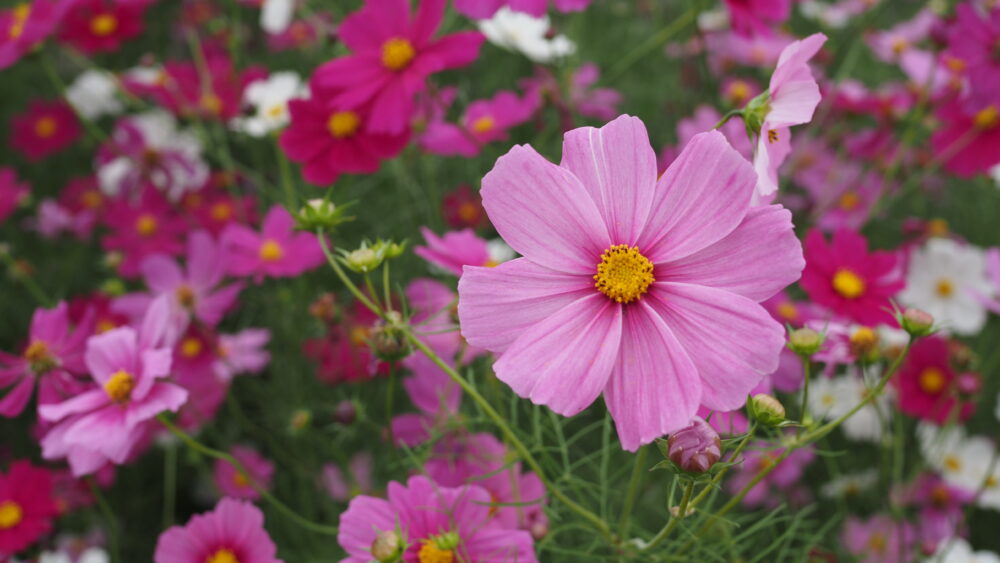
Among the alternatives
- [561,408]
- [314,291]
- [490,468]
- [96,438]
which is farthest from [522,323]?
[314,291]

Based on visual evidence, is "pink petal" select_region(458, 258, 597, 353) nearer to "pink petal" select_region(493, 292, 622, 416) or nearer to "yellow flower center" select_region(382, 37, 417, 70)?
"pink petal" select_region(493, 292, 622, 416)

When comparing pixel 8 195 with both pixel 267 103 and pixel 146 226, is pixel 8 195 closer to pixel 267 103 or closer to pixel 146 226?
pixel 146 226

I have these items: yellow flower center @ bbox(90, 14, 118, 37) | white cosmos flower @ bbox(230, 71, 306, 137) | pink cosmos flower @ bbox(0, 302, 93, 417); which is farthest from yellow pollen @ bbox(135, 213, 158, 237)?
pink cosmos flower @ bbox(0, 302, 93, 417)

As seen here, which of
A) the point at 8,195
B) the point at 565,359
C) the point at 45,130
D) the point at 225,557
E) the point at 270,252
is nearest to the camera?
the point at 565,359

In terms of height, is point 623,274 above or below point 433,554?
above

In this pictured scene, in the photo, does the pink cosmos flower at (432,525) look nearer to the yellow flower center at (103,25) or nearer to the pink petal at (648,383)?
the pink petal at (648,383)

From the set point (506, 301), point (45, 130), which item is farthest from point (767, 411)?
point (45, 130)
